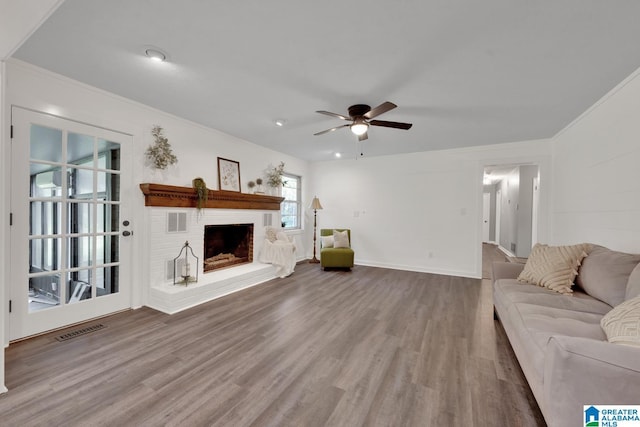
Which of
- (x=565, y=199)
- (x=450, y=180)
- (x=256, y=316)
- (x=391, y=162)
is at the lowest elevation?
(x=256, y=316)

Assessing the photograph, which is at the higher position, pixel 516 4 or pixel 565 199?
pixel 516 4

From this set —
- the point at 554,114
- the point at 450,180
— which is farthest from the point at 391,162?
the point at 554,114

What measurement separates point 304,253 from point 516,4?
215 inches

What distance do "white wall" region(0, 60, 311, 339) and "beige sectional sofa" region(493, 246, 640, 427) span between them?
3188 millimetres

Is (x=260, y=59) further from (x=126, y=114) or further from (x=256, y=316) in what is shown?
(x=256, y=316)

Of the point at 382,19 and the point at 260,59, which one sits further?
the point at 260,59

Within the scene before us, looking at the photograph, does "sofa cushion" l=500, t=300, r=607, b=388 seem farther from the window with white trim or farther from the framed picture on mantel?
the window with white trim

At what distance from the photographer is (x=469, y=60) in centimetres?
208

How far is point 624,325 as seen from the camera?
126 centimetres

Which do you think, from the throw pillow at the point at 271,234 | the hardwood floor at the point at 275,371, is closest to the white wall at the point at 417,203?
the throw pillow at the point at 271,234

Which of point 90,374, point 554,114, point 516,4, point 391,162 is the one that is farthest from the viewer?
point 391,162

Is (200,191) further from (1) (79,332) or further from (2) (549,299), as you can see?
(2) (549,299)

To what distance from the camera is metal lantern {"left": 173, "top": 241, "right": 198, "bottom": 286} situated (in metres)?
3.37

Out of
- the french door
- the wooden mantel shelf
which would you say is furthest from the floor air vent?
the wooden mantel shelf
